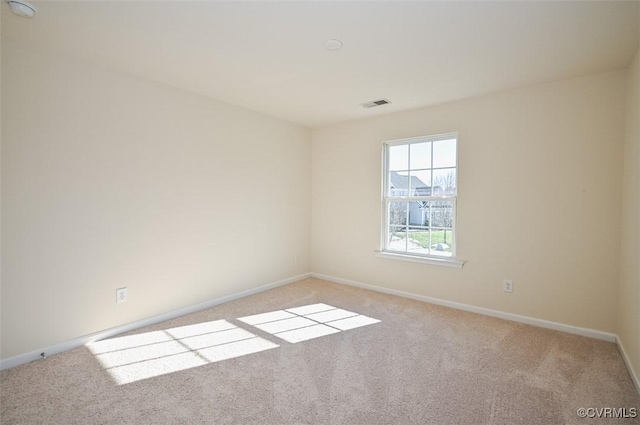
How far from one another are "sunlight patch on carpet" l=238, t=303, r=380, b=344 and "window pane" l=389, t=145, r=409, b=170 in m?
1.99

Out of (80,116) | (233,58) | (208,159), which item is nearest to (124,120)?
(80,116)

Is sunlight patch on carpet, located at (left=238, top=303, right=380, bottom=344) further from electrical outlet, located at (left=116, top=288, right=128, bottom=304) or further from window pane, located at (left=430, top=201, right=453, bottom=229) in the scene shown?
window pane, located at (left=430, top=201, right=453, bottom=229)

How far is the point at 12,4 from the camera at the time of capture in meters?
1.88

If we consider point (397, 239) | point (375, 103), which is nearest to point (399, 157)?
point (375, 103)

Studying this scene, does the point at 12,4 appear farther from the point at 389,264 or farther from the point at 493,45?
the point at 389,264

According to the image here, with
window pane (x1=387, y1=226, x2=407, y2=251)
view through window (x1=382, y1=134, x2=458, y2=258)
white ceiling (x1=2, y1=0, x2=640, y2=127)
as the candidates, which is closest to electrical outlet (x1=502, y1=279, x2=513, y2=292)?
view through window (x1=382, y1=134, x2=458, y2=258)

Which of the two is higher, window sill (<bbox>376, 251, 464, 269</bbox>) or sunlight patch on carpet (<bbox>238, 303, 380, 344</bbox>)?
window sill (<bbox>376, 251, 464, 269</bbox>)

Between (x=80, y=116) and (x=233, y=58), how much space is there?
1.38 m

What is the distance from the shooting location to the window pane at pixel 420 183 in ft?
12.6

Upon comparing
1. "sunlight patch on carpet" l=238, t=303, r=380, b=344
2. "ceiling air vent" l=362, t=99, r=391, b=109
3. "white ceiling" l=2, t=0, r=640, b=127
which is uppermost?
"ceiling air vent" l=362, t=99, r=391, b=109

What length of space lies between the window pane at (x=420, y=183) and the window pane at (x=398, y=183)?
0.08 metres

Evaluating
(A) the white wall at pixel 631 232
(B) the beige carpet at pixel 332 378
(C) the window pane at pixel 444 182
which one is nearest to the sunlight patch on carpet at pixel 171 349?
(B) the beige carpet at pixel 332 378

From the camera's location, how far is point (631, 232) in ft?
7.70

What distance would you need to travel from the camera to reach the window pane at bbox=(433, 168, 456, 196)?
366cm
